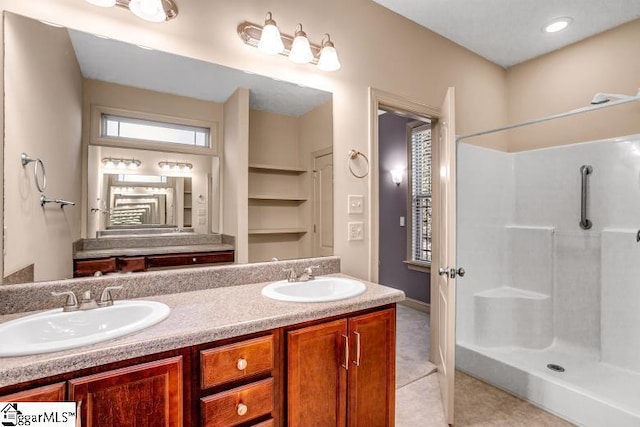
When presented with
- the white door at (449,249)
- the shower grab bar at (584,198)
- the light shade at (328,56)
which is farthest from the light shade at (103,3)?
the shower grab bar at (584,198)

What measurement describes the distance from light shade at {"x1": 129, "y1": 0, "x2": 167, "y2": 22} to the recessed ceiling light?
265 centimetres

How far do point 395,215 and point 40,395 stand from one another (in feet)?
12.7

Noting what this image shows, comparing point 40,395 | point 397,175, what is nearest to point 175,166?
point 40,395

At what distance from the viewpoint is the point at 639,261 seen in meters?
2.16

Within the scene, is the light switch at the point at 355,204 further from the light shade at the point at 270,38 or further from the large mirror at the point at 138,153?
the light shade at the point at 270,38

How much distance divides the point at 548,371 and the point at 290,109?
2.54m

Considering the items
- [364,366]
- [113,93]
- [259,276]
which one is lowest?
[364,366]

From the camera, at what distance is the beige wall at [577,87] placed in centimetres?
234

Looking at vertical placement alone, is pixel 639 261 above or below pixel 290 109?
below

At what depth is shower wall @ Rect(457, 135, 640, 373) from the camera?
2.25 m

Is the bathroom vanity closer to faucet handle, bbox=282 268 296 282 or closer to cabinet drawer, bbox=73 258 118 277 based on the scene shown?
cabinet drawer, bbox=73 258 118 277

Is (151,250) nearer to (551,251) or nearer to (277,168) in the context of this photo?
(277,168)

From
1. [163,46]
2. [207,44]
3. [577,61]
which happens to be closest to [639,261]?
[577,61]

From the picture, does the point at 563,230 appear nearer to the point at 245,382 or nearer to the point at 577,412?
the point at 577,412
